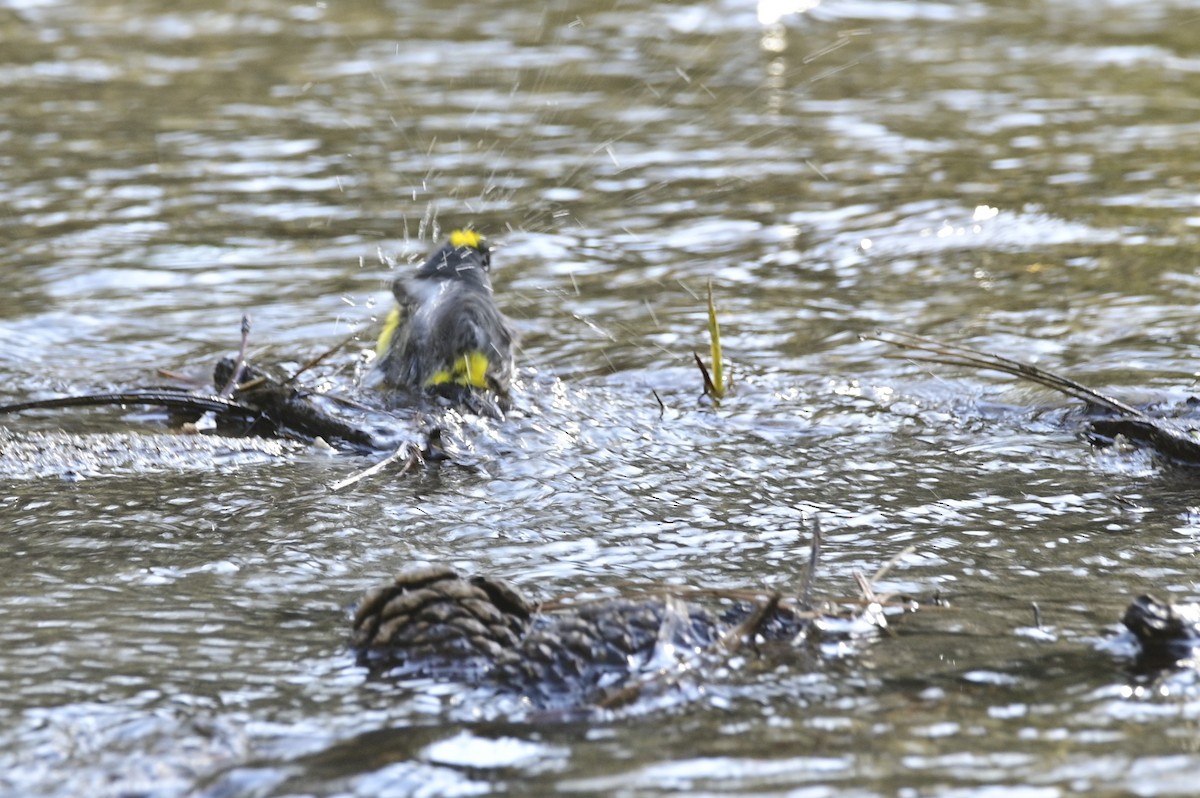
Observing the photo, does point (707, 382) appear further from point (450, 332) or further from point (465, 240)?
point (465, 240)

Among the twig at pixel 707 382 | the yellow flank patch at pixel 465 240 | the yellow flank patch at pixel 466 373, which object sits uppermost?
the yellow flank patch at pixel 465 240

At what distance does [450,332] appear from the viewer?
5254mm

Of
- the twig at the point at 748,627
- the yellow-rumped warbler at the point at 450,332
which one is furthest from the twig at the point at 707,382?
the twig at the point at 748,627

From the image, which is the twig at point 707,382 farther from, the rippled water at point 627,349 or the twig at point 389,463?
the twig at point 389,463

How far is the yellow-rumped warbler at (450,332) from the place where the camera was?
5.15 meters

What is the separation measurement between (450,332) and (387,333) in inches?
19.6

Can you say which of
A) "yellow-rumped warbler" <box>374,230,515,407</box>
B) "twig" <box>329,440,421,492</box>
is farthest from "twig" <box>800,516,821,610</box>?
"yellow-rumped warbler" <box>374,230,515,407</box>

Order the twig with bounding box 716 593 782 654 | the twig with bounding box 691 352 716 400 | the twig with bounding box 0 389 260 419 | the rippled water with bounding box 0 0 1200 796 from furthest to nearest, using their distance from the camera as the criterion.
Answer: the twig with bounding box 691 352 716 400
the twig with bounding box 0 389 260 419
the twig with bounding box 716 593 782 654
the rippled water with bounding box 0 0 1200 796

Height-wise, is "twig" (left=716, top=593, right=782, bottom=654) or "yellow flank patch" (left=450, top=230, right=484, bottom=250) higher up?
"yellow flank patch" (left=450, top=230, right=484, bottom=250)

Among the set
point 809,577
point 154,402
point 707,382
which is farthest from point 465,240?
point 809,577

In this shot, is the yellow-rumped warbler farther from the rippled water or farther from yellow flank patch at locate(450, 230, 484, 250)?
the rippled water

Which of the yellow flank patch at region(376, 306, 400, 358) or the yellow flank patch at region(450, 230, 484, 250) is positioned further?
the yellow flank patch at region(450, 230, 484, 250)

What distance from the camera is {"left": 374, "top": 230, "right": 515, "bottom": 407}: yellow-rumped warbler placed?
5.15 metres

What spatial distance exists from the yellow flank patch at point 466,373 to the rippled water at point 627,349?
8.6 inches
